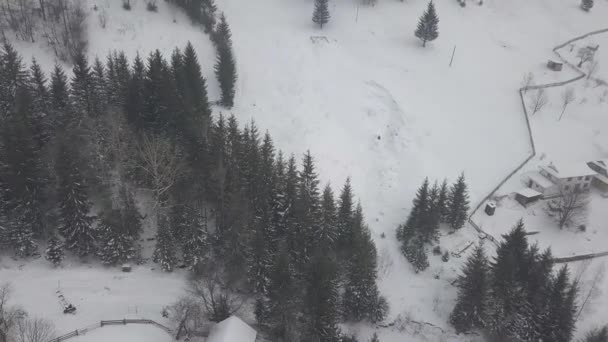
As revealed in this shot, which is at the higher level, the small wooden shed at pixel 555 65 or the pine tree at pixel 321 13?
the pine tree at pixel 321 13

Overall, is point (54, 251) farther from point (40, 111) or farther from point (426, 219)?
point (426, 219)

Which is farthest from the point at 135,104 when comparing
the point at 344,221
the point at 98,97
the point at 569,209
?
the point at 569,209

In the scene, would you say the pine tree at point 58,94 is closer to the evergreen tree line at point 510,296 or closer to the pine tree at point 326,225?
the pine tree at point 326,225

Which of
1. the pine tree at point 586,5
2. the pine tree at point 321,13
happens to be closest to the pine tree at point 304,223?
the pine tree at point 321,13

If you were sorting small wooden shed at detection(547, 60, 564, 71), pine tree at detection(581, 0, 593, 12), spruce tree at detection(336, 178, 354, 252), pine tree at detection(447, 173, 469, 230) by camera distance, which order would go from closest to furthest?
spruce tree at detection(336, 178, 354, 252)
pine tree at detection(447, 173, 469, 230)
small wooden shed at detection(547, 60, 564, 71)
pine tree at detection(581, 0, 593, 12)

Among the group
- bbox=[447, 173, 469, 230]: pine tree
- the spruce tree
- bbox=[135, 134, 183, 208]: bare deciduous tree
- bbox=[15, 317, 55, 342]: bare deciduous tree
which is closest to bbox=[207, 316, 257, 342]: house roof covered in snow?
bbox=[15, 317, 55, 342]: bare deciduous tree

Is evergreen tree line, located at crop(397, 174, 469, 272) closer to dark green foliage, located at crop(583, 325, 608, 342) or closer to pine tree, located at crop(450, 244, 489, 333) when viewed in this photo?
pine tree, located at crop(450, 244, 489, 333)

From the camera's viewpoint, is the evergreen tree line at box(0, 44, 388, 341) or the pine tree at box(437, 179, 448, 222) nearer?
the evergreen tree line at box(0, 44, 388, 341)
